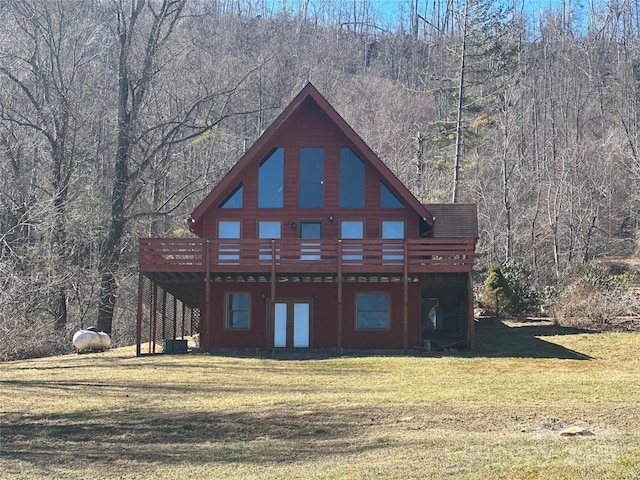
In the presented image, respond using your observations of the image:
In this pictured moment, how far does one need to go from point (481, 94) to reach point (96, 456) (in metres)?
33.4

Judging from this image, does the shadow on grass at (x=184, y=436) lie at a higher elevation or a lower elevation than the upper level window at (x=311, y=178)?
lower

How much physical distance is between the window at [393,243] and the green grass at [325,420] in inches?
157

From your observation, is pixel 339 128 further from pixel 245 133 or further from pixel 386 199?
pixel 245 133

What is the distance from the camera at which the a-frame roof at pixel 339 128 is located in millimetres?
22359

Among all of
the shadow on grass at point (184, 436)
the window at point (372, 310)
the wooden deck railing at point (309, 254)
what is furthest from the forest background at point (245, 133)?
the shadow on grass at point (184, 436)

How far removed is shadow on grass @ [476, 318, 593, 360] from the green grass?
1230mm

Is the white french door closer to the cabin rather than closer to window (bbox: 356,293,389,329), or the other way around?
the cabin

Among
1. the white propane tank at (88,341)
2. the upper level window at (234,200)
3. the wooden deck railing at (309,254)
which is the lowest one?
the white propane tank at (88,341)

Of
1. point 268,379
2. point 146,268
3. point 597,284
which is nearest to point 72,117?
point 146,268

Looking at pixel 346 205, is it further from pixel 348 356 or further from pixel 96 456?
pixel 96 456

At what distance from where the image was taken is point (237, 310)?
912 inches

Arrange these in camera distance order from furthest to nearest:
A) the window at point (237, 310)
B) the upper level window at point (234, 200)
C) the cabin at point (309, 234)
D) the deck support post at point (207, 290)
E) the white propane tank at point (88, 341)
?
the white propane tank at point (88, 341)
the upper level window at point (234, 200)
the window at point (237, 310)
the cabin at point (309, 234)
the deck support post at point (207, 290)

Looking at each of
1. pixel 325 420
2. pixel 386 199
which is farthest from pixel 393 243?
pixel 325 420

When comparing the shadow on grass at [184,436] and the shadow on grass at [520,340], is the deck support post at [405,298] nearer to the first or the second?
the shadow on grass at [520,340]
